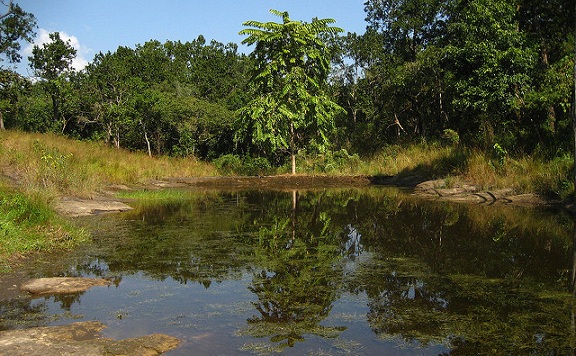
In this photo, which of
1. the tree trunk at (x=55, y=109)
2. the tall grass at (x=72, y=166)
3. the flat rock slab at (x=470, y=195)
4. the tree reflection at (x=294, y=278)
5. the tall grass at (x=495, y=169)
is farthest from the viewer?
the tree trunk at (x=55, y=109)

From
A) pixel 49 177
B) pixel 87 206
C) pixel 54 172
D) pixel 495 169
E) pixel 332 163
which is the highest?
pixel 332 163

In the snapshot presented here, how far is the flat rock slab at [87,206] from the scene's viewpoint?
10609mm

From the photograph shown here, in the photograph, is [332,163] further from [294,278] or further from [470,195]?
[294,278]

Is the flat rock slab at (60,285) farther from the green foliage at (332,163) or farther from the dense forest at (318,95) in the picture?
the green foliage at (332,163)

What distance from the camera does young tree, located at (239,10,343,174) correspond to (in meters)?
22.7

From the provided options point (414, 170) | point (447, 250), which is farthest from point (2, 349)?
point (414, 170)

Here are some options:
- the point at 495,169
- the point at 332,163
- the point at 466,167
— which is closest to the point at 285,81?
the point at 332,163

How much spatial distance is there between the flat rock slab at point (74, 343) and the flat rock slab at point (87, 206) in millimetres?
6577

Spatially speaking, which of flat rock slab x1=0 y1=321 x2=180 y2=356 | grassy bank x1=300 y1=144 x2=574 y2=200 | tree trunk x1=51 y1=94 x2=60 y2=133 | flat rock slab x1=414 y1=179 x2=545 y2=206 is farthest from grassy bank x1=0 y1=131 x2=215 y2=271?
flat rock slab x1=414 y1=179 x2=545 y2=206

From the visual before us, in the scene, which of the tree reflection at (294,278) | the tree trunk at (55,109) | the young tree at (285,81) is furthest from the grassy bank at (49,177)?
the tree trunk at (55,109)

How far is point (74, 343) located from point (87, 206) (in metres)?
8.10

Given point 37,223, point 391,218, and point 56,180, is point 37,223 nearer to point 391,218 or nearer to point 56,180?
point 56,180

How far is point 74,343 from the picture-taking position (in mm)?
3895

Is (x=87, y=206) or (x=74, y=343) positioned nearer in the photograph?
(x=74, y=343)
